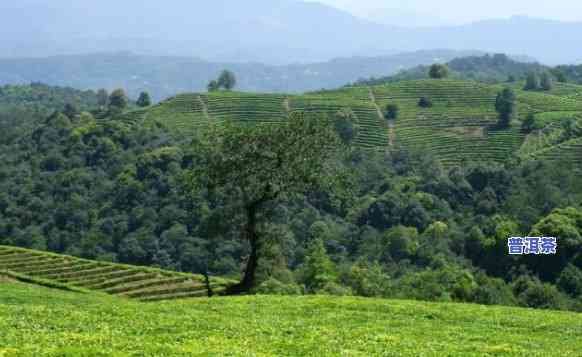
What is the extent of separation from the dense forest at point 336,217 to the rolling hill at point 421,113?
937cm

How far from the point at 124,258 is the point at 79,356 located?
82.1 meters

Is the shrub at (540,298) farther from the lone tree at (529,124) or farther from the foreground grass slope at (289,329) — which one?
the lone tree at (529,124)

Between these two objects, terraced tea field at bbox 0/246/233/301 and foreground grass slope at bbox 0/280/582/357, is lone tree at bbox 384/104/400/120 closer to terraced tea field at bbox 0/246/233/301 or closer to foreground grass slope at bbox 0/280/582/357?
terraced tea field at bbox 0/246/233/301

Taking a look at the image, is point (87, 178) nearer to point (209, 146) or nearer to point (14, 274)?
point (14, 274)

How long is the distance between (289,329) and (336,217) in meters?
83.6

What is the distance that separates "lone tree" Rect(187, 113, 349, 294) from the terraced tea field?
21.3 meters

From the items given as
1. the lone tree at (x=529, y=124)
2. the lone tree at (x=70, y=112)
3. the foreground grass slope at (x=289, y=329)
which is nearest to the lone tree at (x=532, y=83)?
the lone tree at (x=529, y=124)

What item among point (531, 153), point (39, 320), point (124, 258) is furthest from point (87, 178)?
point (39, 320)

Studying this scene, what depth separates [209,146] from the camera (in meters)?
42.6

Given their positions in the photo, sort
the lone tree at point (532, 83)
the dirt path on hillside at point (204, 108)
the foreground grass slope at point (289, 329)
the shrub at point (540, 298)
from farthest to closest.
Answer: the lone tree at point (532, 83), the dirt path on hillside at point (204, 108), the shrub at point (540, 298), the foreground grass slope at point (289, 329)

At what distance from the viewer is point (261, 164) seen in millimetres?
41906

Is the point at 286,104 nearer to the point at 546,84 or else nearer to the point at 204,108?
the point at 204,108

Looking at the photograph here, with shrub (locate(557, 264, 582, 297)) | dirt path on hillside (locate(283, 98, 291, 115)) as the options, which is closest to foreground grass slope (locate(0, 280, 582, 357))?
shrub (locate(557, 264, 582, 297))

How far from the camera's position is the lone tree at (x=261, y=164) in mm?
41812
